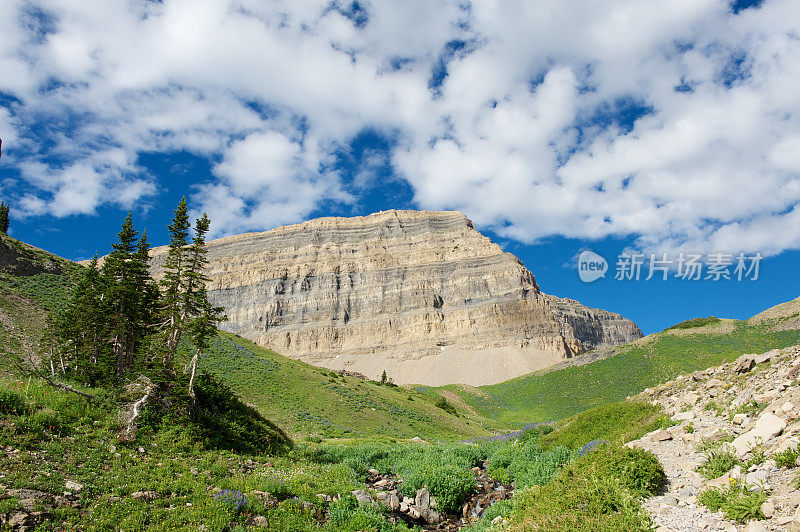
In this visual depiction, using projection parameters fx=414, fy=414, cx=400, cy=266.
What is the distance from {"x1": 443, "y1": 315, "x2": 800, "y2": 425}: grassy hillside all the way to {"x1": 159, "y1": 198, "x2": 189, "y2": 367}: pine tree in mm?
54969

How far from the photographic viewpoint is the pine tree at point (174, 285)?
787 inches

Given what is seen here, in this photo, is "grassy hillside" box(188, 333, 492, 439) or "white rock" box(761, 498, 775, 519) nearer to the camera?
"white rock" box(761, 498, 775, 519)

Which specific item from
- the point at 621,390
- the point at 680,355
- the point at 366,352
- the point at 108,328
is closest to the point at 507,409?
the point at 621,390

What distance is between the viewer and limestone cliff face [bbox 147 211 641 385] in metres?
138

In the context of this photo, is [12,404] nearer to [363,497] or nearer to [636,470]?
[363,497]

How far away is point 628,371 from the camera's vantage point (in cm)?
7288

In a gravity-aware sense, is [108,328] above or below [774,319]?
below

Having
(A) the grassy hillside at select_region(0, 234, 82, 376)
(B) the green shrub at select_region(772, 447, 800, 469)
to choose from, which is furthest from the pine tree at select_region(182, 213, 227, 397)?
(A) the grassy hillside at select_region(0, 234, 82, 376)

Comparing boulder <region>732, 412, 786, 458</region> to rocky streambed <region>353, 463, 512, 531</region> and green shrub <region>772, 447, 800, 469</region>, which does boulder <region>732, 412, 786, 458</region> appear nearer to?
green shrub <region>772, 447, 800, 469</region>

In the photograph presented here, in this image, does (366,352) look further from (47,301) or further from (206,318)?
(206,318)

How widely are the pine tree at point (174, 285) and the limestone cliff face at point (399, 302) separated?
10623cm

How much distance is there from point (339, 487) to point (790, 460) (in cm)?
1129

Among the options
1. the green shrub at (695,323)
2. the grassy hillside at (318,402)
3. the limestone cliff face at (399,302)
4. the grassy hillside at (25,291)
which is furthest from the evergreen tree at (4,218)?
the green shrub at (695,323)

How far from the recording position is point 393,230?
628ft
